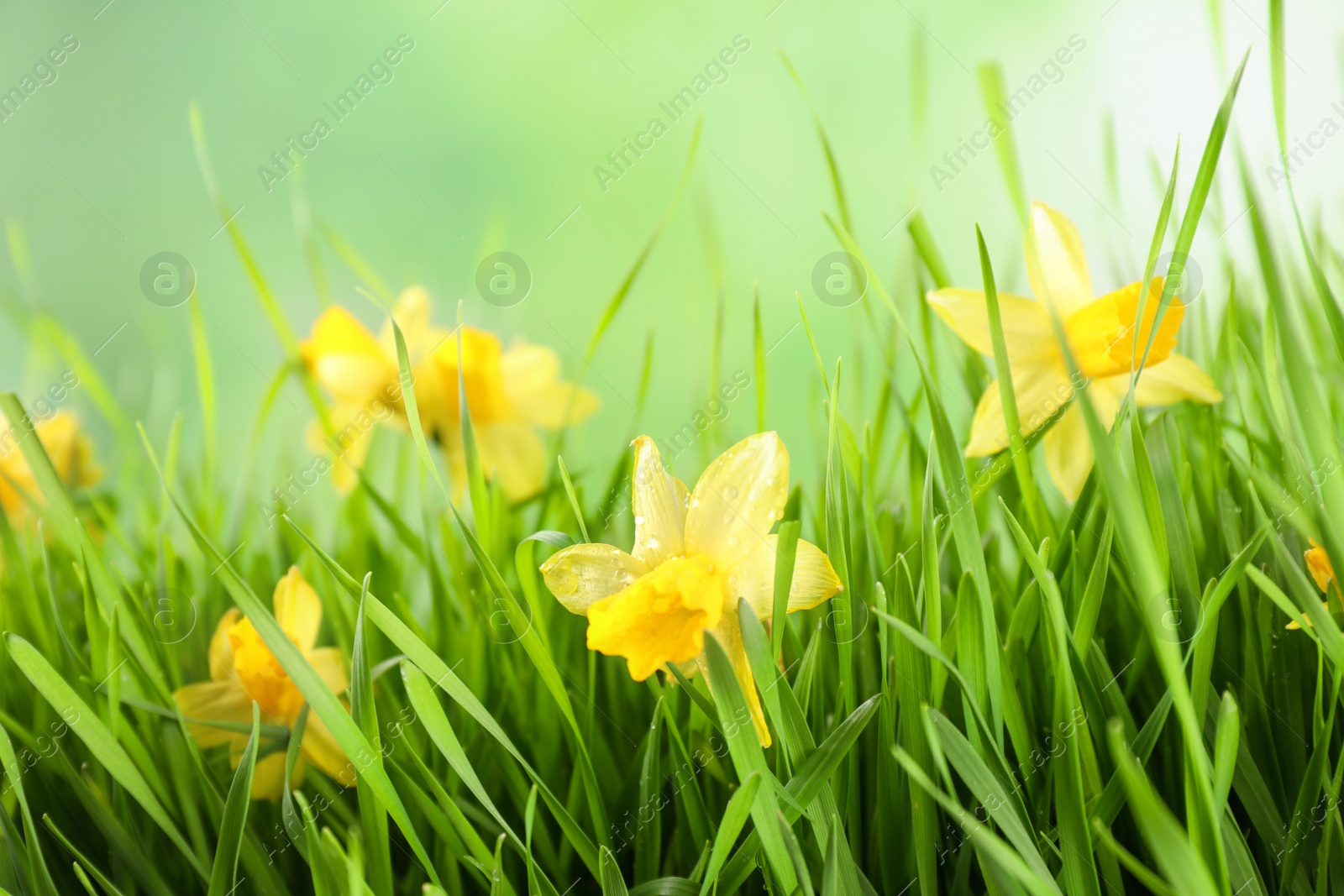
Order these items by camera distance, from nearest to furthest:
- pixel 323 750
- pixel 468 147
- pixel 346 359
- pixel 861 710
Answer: pixel 861 710, pixel 323 750, pixel 346 359, pixel 468 147

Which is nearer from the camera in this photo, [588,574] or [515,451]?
[588,574]

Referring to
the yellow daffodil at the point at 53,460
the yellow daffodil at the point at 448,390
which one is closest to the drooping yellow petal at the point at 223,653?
the yellow daffodil at the point at 448,390

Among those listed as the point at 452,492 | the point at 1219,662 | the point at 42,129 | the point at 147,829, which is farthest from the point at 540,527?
the point at 42,129

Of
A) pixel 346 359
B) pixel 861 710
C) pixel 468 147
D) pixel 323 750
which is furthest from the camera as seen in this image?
pixel 468 147

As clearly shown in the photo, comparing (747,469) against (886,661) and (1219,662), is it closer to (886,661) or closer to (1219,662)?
(886,661)

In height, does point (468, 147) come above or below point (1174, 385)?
above

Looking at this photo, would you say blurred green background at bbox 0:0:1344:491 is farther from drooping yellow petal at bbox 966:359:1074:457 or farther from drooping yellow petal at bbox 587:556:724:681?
drooping yellow petal at bbox 587:556:724:681

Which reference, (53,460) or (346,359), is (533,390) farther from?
(53,460)

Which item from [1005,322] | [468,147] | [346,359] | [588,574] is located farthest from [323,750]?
[468,147]
